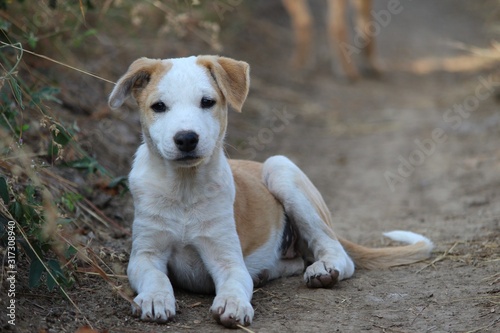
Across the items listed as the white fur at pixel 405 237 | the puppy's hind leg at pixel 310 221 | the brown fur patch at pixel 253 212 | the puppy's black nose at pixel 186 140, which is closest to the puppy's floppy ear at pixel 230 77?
the puppy's black nose at pixel 186 140

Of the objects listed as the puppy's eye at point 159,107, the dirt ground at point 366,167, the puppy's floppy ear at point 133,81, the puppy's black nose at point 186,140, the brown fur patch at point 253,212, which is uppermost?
the puppy's floppy ear at point 133,81

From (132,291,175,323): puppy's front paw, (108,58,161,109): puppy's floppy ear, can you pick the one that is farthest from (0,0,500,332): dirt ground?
(108,58,161,109): puppy's floppy ear

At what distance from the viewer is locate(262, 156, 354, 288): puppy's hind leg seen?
4.47m

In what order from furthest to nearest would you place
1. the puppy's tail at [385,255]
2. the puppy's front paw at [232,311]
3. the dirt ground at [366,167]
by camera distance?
the puppy's tail at [385,255] → the dirt ground at [366,167] → the puppy's front paw at [232,311]

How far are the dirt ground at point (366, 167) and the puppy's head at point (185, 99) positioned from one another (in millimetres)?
906

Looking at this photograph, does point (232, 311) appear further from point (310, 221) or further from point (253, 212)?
point (310, 221)

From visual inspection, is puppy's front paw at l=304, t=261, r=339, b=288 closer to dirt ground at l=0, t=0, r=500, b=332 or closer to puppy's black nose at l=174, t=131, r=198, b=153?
dirt ground at l=0, t=0, r=500, b=332

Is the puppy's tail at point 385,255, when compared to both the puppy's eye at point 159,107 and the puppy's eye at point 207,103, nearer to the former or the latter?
the puppy's eye at point 207,103

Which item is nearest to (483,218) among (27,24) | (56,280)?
(56,280)

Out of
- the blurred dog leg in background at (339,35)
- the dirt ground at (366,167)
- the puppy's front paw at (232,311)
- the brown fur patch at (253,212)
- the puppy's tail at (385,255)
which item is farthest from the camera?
the blurred dog leg in background at (339,35)

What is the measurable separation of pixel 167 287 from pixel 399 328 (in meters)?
1.24

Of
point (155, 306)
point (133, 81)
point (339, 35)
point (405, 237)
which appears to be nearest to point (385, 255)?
point (405, 237)

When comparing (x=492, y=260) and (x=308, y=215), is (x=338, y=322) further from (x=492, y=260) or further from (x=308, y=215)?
(x=492, y=260)

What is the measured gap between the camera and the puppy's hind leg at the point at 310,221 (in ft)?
14.7
